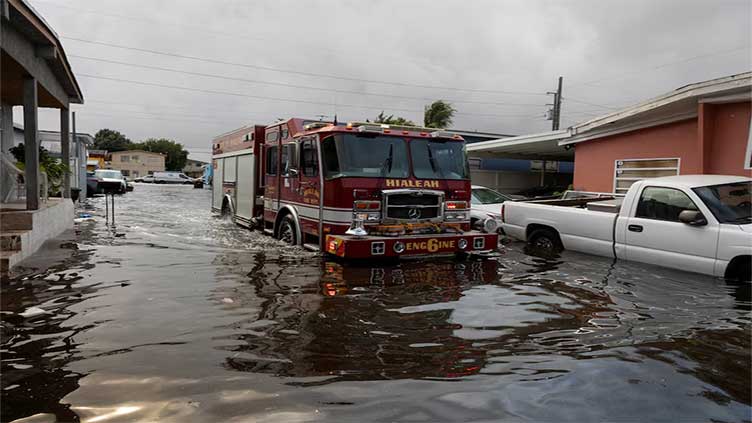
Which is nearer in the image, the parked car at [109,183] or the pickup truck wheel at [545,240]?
the pickup truck wheel at [545,240]

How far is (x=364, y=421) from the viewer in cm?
313

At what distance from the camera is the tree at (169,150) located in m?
104

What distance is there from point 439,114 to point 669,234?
110 ft

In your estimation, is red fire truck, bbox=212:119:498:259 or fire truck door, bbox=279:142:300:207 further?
fire truck door, bbox=279:142:300:207

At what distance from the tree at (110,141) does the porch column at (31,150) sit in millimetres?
107179

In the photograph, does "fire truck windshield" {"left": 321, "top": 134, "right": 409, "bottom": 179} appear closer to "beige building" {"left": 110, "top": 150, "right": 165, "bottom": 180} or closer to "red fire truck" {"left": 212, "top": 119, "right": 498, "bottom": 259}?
"red fire truck" {"left": 212, "top": 119, "right": 498, "bottom": 259}

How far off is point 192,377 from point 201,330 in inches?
46.3

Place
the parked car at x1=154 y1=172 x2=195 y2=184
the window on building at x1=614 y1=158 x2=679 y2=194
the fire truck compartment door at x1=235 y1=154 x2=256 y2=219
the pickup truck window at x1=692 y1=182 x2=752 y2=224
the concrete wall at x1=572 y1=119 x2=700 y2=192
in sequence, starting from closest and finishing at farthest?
1. the pickup truck window at x1=692 y1=182 x2=752 y2=224
2. the fire truck compartment door at x1=235 y1=154 x2=256 y2=219
3. the concrete wall at x1=572 y1=119 x2=700 y2=192
4. the window on building at x1=614 y1=158 x2=679 y2=194
5. the parked car at x1=154 y1=172 x2=195 y2=184

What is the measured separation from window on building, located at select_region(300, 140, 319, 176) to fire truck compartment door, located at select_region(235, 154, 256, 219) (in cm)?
324

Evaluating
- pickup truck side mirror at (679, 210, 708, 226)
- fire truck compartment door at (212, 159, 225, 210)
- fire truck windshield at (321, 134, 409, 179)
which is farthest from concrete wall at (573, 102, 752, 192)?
fire truck compartment door at (212, 159, 225, 210)

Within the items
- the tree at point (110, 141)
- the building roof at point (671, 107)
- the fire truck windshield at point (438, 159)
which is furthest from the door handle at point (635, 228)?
the tree at point (110, 141)

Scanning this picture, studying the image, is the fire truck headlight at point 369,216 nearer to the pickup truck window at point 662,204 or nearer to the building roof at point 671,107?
the pickup truck window at point 662,204

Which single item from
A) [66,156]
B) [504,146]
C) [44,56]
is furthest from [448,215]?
[504,146]

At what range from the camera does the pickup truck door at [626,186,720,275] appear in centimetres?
710
